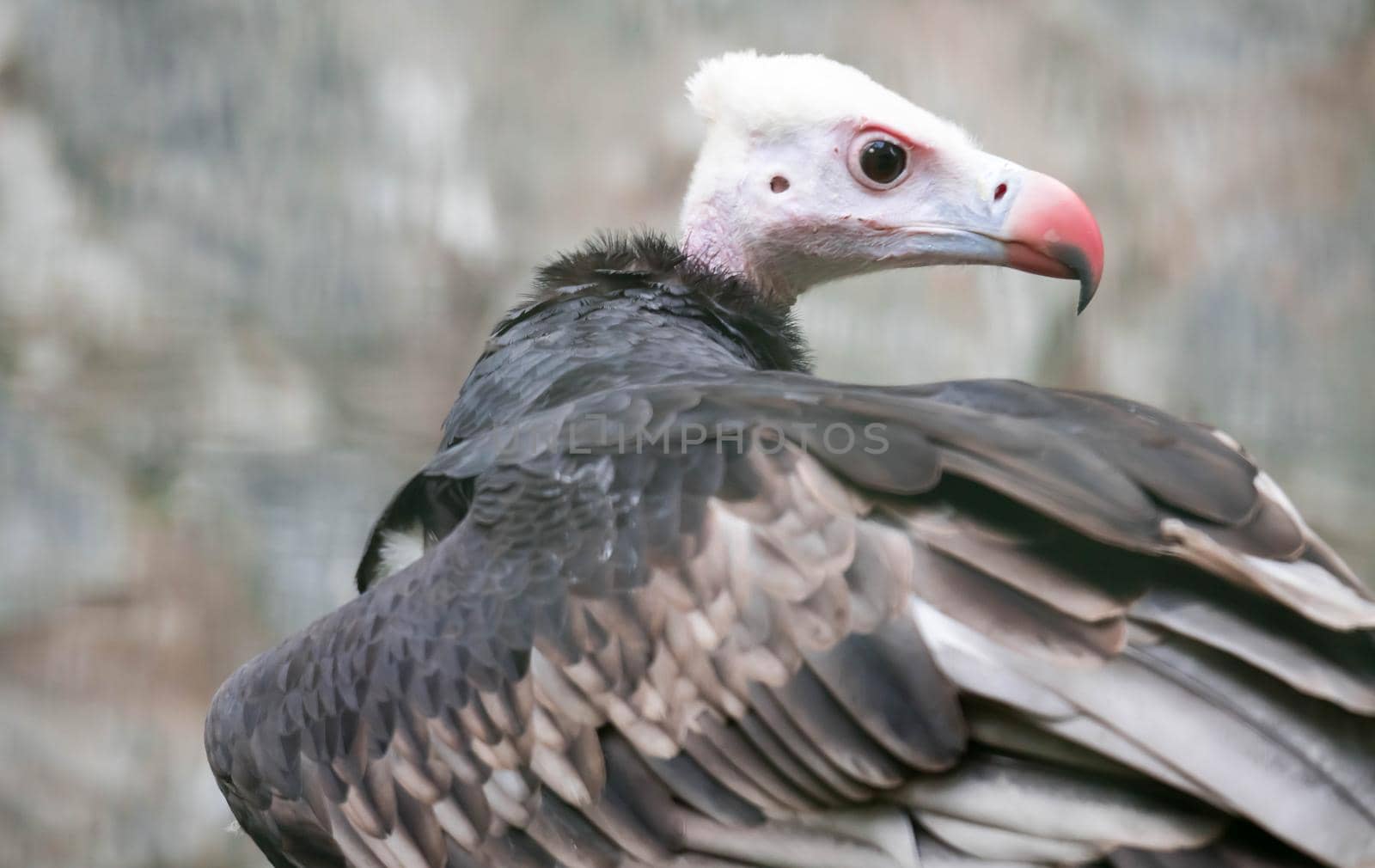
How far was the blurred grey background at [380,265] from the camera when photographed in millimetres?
4906

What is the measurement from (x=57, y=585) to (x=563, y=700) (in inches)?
150

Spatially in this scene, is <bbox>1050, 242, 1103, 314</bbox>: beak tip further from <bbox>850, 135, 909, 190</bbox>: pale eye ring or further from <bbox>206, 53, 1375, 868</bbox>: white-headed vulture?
<bbox>206, 53, 1375, 868</bbox>: white-headed vulture

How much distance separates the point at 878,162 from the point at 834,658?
132cm

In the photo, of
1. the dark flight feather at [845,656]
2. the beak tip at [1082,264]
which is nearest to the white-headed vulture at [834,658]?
the dark flight feather at [845,656]

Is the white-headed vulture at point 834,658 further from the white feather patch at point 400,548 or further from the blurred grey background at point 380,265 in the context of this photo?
the blurred grey background at point 380,265

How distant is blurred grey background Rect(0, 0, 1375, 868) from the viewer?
4906 mm

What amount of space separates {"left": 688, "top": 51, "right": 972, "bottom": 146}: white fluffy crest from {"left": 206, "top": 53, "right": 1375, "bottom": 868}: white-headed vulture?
799mm

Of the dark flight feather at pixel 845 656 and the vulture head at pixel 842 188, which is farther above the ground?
the vulture head at pixel 842 188

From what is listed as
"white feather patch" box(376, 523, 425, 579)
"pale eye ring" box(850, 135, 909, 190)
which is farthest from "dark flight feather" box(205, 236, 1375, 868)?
"pale eye ring" box(850, 135, 909, 190)

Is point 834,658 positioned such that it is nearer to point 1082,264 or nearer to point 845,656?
point 845,656

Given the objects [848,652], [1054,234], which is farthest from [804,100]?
[848,652]

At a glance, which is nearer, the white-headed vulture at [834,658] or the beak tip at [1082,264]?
the white-headed vulture at [834,658]

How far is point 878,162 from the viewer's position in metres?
2.61

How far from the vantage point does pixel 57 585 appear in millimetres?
4879
